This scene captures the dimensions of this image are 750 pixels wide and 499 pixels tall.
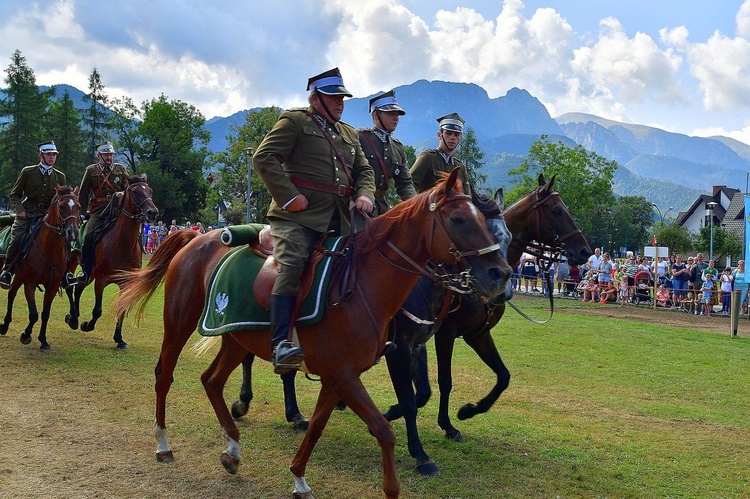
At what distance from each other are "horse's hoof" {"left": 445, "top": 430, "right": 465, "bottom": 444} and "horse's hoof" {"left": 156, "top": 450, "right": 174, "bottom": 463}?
3050 millimetres

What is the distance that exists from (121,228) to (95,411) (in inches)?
198

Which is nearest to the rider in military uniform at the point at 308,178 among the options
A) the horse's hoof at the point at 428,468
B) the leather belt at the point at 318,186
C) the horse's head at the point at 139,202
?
the leather belt at the point at 318,186

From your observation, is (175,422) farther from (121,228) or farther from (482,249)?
(121,228)

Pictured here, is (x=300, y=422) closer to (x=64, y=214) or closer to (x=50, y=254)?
(x=64, y=214)

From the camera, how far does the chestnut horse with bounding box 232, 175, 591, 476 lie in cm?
668

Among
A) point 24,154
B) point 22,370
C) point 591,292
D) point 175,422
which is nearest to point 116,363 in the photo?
point 22,370

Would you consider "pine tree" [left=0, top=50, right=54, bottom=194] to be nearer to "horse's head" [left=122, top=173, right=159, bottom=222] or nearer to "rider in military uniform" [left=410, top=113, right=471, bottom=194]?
"horse's head" [left=122, top=173, right=159, bottom=222]

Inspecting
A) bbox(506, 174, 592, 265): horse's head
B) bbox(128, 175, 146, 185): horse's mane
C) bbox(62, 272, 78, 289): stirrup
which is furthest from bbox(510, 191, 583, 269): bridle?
bbox(62, 272, 78, 289): stirrup

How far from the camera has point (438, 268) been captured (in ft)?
17.4

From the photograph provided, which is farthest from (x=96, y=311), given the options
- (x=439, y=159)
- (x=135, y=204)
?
(x=439, y=159)

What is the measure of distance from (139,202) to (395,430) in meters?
6.91

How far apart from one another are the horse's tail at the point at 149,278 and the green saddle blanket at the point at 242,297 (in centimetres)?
132

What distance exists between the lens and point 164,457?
6.56 meters

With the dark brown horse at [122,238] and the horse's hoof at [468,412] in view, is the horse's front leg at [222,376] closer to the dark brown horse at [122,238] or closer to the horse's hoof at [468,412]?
the horse's hoof at [468,412]
